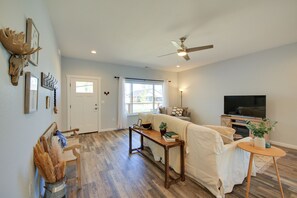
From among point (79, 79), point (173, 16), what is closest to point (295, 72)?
point (173, 16)

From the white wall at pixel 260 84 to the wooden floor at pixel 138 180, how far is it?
3.20 feet

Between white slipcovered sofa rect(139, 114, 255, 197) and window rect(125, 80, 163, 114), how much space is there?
3732mm

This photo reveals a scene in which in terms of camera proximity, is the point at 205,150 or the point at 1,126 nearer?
the point at 1,126

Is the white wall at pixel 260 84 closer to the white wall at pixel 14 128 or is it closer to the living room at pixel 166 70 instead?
the living room at pixel 166 70

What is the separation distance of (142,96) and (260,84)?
4.17m

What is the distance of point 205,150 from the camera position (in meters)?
1.92

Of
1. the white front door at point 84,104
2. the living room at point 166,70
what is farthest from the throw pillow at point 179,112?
the white front door at point 84,104

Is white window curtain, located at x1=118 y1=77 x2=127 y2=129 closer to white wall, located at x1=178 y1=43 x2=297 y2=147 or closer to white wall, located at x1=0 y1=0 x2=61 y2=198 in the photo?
white wall, located at x1=178 y1=43 x2=297 y2=147

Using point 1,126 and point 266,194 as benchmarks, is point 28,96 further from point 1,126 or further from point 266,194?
point 266,194

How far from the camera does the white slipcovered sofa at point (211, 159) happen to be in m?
1.82

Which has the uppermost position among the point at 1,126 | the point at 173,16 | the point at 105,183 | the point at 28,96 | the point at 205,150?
the point at 173,16

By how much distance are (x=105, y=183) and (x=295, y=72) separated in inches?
196

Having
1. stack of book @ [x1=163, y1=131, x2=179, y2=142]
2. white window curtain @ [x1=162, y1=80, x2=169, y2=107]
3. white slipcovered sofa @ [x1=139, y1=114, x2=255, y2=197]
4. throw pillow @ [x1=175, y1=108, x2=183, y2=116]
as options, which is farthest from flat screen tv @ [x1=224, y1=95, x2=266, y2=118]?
stack of book @ [x1=163, y1=131, x2=179, y2=142]

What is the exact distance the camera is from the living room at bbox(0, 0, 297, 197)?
0.99 metres
